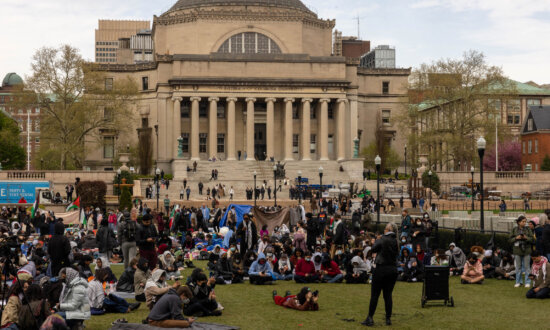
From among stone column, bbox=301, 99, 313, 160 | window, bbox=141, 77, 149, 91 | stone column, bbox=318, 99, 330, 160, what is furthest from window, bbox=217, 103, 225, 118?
stone column, bbox=318, 99, 330, 160

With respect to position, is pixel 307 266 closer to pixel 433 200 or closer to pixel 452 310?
pixel 452 310

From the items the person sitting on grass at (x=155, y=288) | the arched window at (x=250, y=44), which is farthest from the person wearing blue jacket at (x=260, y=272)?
the arched window at (x=250, y=44)

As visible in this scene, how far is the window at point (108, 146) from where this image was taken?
89356 millimetres

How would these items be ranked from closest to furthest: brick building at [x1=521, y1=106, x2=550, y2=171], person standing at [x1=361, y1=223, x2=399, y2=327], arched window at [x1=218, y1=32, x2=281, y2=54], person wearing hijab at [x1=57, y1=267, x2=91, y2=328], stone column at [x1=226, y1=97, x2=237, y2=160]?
person wearing hijab at [x1=57, y1=267, x2=91, y2=328]
person standing at [x1=361, y1=223, x2=399, y2=327]
stone column at [x1=226, y1=97, x2=237, y2=160]
arched window at [x1=218, y1=32, x2=281, y2=54]
brick building at [x1=521, y1=106, x2=550, y2=171]

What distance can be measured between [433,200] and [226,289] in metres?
41.7

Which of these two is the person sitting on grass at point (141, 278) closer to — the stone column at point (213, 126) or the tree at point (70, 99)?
the tree at point (70, 99)

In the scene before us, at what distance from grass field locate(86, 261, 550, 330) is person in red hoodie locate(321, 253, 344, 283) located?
0.92m

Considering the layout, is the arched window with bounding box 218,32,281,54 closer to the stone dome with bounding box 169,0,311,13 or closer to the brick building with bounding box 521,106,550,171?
the stone dome with bounding box 169,0,311,13

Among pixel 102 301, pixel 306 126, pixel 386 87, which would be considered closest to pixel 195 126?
pixel 306 126

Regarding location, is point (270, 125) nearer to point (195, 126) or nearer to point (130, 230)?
point (195, 126)

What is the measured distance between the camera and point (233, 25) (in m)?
90.3

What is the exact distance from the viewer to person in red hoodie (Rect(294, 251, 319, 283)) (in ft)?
73.9

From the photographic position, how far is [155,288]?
56.4ft

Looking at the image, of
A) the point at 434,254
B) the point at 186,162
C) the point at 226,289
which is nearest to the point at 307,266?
the point at 226,289
